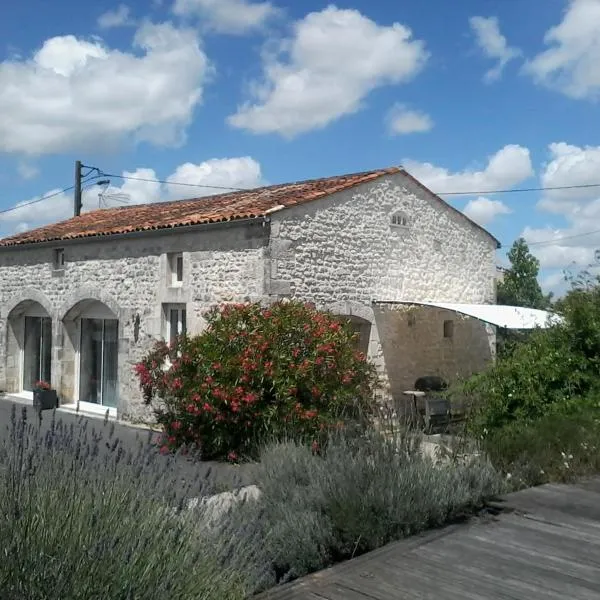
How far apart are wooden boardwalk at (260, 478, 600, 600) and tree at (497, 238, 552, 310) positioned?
1870 centimetres

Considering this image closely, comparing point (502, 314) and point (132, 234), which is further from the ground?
point (132, 234)

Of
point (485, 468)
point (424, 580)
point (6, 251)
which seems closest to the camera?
point (424, 580)

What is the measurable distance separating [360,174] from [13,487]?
11.2 m

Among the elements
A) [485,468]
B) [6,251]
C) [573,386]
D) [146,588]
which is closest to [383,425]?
[485,468]

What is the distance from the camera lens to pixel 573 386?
29.3 feet

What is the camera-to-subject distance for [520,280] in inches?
938

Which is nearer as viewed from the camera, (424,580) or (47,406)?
(424,580)

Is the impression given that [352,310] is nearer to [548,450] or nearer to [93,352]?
[548,450]

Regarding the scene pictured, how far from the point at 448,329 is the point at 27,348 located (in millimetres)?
10196

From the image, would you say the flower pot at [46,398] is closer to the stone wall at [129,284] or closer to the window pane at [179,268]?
the stone wall at [129,284]

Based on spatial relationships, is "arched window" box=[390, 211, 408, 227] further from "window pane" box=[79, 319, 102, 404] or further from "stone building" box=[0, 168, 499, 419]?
"window pane" box=[79, 319, 102, 404]

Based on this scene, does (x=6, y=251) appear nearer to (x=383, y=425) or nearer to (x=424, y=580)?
(x=383, y=425)

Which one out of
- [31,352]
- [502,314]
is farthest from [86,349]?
[502,314]

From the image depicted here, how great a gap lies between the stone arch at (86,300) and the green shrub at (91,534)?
32.0 ft
